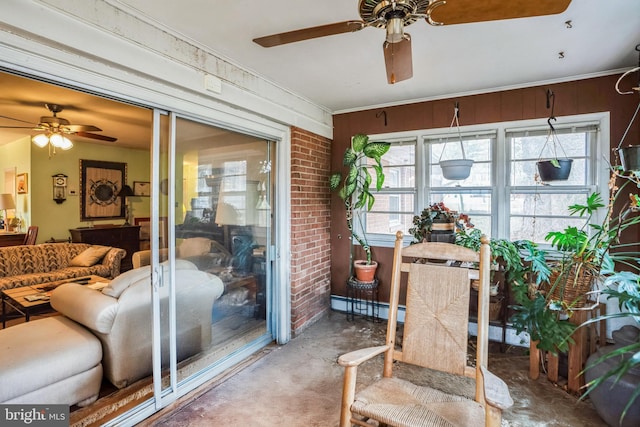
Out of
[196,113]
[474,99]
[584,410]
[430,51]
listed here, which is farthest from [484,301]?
[474,99]

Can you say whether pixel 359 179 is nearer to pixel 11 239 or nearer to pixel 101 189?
pixel 101 189

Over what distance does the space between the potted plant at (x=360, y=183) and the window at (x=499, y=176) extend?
270 mm

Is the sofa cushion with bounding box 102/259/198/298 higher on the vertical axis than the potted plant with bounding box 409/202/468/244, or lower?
lower

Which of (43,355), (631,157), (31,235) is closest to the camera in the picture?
(43,355)

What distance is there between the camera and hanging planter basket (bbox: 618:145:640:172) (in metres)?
2.12

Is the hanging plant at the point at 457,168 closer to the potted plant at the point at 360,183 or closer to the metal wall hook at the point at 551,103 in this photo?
the potted plant at the point at 360,183

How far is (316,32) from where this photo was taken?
1.59m

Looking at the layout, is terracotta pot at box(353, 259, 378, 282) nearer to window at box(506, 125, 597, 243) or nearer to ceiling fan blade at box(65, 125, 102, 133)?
window at box(506, 125, 597, 243)

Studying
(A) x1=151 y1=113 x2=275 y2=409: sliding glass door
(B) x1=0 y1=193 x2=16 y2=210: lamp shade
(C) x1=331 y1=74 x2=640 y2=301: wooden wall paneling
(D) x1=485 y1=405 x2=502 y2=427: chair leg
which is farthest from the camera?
(B) x1=0 y1=193 x2=16 y2=210: lamp shade

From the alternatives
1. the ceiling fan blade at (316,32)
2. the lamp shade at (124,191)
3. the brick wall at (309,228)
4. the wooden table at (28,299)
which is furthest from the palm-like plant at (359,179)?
the lamp shade at (124,191)

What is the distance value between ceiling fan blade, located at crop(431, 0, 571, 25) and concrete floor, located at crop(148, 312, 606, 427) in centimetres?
→ 235

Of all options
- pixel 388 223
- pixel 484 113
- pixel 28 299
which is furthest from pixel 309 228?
pixel 28 299

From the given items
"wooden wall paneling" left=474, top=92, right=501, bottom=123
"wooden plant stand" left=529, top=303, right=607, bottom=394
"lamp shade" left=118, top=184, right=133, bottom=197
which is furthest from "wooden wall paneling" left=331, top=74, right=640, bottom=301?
"lamp shade" left=118, top=184, right=133, bottom=197

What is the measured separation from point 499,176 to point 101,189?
6465 millimetres
